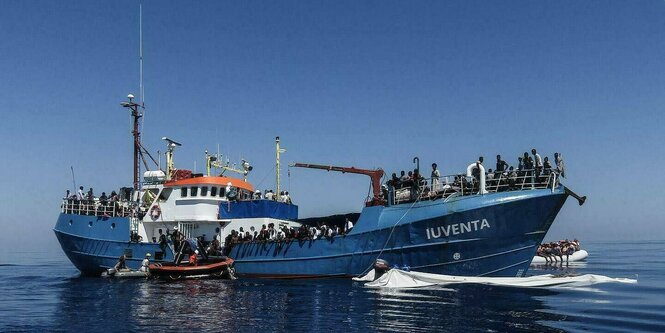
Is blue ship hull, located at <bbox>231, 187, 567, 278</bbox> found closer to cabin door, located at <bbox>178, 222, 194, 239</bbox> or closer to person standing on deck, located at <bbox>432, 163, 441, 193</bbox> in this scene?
person standing on deck, located at <bbox>432, 163, 441, 193</bbox>

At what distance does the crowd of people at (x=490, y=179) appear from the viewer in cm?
1864

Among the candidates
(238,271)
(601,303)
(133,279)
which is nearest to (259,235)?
(238,271)

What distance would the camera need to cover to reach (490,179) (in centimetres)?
1930

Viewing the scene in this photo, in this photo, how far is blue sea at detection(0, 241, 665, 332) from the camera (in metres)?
12.3

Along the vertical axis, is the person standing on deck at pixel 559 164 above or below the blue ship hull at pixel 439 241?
above

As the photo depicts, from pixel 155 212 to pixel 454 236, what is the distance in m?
15.5

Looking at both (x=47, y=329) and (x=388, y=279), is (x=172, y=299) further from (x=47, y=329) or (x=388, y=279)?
(x=388, y=279)

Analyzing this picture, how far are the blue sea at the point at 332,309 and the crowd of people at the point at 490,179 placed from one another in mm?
3649

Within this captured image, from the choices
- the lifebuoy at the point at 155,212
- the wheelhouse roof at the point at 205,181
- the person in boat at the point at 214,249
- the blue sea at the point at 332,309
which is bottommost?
the blue sea at the point at 332,309

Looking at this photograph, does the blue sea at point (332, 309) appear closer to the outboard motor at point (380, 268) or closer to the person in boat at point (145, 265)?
the outboard motor at point (380, 268)

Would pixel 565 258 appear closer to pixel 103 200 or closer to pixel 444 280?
pixel 444 280

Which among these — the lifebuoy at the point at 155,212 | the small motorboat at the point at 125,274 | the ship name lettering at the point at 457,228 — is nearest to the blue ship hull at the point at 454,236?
the ship name lettering at the point at 457,228

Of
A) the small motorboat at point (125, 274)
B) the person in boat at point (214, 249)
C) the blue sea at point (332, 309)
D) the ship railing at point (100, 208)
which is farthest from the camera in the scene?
the ship railing at point (100, 208)

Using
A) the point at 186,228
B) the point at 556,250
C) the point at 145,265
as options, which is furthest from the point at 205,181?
the point at 556,250
